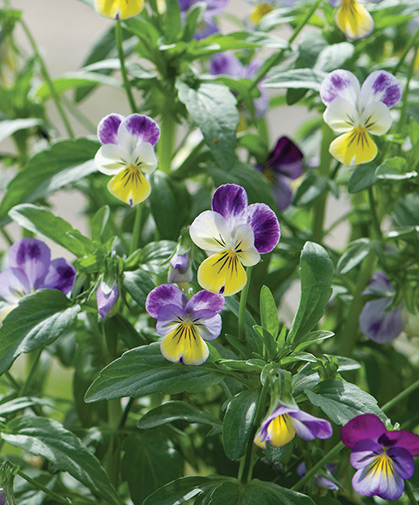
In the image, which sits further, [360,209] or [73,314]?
[360,209]

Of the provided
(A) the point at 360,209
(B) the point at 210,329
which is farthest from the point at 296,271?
(B) the point at 210,329

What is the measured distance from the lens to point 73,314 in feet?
1.92

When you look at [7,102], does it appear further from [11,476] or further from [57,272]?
[11,476]

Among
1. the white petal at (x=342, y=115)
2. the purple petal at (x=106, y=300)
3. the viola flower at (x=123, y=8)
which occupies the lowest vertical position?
the purple petal at (x=106, y=300)

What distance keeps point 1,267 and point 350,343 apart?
41cm

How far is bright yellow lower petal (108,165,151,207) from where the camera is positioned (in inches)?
22.9

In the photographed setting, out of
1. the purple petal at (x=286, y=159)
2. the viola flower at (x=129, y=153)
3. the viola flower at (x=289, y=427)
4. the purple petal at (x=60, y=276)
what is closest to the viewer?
the viola flower at (x=289, y=427)

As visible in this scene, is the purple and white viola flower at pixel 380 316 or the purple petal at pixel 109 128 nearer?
the purple petal at pixel 109 128

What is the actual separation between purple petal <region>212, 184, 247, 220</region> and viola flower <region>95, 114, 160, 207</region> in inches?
3.0

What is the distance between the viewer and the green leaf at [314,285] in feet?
1.80

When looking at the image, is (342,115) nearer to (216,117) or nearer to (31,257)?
(216,117)

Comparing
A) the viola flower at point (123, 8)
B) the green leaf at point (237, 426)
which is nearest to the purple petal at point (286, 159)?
the viola flower at point (123, 8)

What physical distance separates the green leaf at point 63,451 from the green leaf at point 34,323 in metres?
0.06

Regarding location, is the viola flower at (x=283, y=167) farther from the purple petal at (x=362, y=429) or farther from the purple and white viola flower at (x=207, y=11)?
the purple petal at (x=362, y=429)
